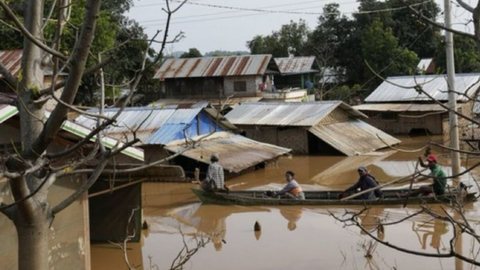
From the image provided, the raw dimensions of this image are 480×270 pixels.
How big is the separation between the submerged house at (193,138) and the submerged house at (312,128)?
2.62 metres

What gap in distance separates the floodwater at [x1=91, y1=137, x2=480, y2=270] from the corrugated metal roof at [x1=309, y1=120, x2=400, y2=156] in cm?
756

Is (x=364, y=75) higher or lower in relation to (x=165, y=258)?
higher

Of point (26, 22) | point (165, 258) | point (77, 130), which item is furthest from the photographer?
point (165, 258)

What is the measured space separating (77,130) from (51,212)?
5.84 meters

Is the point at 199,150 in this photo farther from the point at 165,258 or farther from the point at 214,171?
the point at 165,258

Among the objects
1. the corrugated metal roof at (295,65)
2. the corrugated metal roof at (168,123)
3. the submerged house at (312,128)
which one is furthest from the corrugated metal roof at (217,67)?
the corrugated metal roof at (168,123)

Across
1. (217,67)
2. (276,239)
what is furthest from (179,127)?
(217,67)

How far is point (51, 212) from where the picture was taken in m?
2.65

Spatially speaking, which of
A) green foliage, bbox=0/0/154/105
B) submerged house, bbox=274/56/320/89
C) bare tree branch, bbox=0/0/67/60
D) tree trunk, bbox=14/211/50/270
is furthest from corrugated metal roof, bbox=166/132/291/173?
submerged house, bbox=274/56/320/89

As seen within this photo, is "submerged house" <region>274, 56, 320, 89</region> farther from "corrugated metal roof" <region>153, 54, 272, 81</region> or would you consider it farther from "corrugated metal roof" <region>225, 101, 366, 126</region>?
"corrugated metal roof" <region>225, 101, 366, 126</region>

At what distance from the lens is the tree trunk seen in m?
2.62

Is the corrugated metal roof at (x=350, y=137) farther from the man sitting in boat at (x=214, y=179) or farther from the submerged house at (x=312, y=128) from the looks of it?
the man sitting in boat at (x=214, y=179)

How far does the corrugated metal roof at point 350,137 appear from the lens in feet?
74.7

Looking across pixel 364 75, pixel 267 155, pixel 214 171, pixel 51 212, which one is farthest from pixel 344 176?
pixel 364 75
